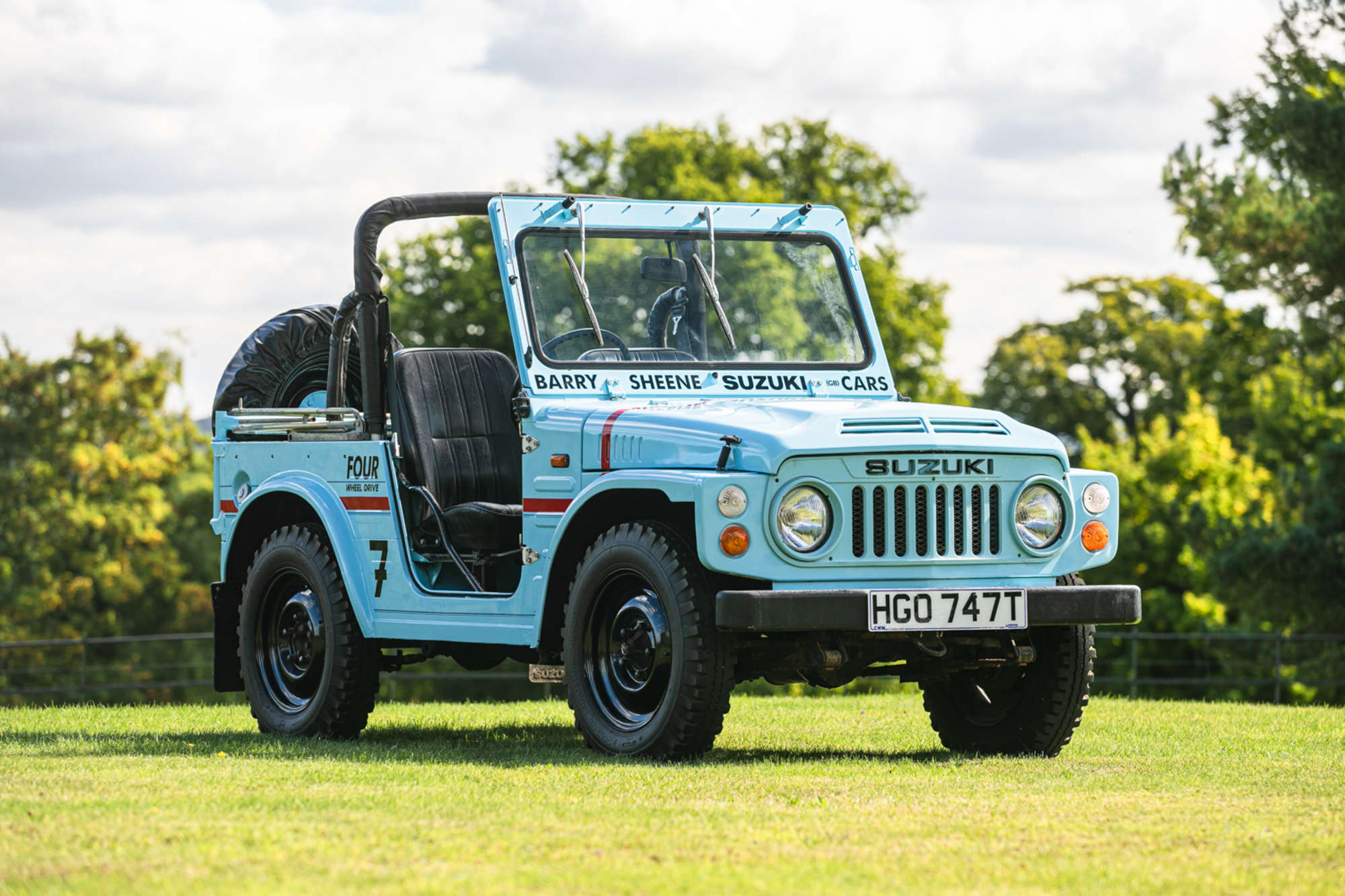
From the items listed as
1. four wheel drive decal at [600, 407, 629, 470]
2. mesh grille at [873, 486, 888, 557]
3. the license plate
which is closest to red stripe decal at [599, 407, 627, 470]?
four wheel drive decal at [600, 407, 629, 470]

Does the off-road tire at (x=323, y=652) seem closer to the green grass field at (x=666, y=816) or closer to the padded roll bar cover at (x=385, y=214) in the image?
the green grass field at (x=666, y=816)

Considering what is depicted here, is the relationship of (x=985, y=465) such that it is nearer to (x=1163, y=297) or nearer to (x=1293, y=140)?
(x=1293, y=140)

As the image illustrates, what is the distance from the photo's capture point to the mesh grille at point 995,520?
9.04 meters

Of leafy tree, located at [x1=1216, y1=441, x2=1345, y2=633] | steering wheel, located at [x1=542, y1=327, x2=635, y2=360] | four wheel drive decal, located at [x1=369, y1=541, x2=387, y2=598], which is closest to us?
steering wheel, located at [x1=542, y1=327, x2=635, y2=360]

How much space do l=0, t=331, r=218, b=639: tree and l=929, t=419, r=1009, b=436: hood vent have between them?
106 ft

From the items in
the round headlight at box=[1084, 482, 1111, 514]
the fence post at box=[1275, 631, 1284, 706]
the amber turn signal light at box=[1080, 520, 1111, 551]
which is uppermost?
the round headlight at box=[1084, 482, 1111, 514]

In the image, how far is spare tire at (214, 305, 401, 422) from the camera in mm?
12203

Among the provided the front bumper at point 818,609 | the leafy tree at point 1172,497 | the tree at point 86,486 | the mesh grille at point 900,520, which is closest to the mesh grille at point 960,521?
the mesh grille at point 900,520

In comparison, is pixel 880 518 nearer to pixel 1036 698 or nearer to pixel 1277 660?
pixel 1036 698

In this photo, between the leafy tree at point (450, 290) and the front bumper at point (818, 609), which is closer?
the front bumper at point (818, 609)

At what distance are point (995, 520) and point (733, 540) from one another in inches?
51.9

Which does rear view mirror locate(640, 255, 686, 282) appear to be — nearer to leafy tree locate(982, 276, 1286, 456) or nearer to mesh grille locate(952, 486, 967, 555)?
mesh grille locate(952, 486, 967, 555)

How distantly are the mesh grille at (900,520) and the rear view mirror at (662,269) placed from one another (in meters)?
2.24

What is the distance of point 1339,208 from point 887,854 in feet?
66.9
